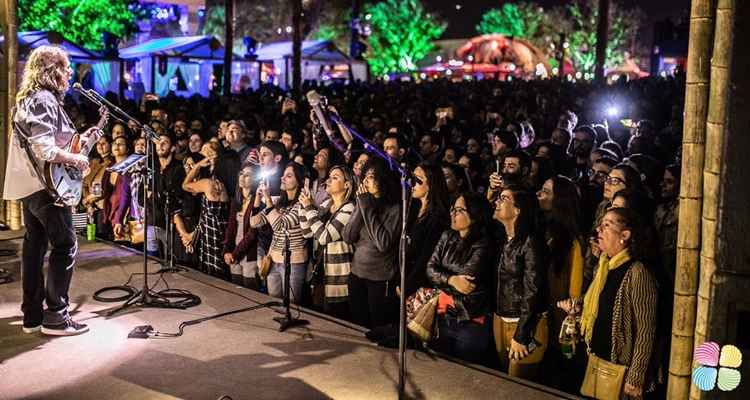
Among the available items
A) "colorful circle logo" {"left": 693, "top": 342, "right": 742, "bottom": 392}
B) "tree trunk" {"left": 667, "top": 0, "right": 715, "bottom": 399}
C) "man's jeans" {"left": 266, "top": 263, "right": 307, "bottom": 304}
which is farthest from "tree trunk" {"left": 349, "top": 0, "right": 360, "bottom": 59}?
"colorful circle logo" {"left": 693, "top": 342, "right": 742, "bottom": 392}

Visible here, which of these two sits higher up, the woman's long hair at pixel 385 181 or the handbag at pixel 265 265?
the woman's long hair at pixel 385 181

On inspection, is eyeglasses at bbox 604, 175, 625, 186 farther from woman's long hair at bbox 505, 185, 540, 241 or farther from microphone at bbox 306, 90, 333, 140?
microphone at bbox 306, 90, 333, 140

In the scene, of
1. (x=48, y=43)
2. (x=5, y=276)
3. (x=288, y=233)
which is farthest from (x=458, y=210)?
(x=48, y=43)

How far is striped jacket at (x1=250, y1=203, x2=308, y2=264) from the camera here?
21.1ft

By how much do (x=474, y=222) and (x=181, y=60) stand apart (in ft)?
76.9

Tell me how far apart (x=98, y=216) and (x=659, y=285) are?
7.03 metres

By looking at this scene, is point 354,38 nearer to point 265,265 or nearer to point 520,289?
point 265,265

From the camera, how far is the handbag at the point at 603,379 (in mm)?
4246

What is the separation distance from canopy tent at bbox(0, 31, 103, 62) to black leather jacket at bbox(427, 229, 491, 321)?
13921 mm

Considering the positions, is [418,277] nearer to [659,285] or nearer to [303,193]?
[303,193]

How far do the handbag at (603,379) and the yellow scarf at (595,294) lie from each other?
158 millimetres

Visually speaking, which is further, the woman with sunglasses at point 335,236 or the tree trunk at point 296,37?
the tree trunk at point 296,37

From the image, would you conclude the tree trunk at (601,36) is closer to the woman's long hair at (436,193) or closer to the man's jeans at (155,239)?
the man's jeans at (155,239)

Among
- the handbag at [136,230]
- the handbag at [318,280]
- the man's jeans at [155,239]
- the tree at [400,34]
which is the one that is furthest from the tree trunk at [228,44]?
the tree at [400,34]
